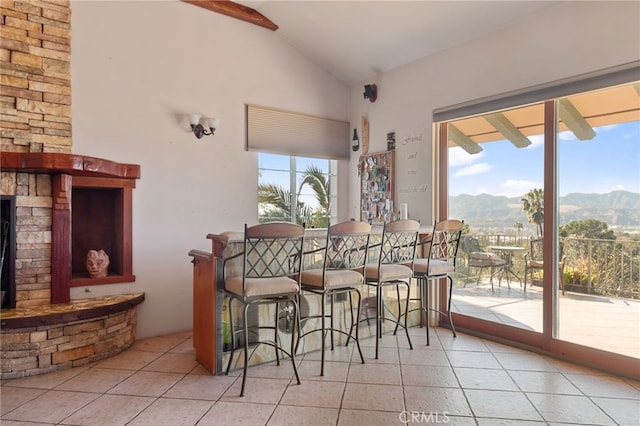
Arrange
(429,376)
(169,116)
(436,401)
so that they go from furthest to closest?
(169,116) → (429,376) → (436,401)

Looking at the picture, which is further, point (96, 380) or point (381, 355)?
point (381, 355)

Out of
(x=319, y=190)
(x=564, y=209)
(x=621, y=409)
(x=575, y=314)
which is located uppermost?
(x=319, y=190)

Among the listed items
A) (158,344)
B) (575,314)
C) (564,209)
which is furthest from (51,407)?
(564,209)

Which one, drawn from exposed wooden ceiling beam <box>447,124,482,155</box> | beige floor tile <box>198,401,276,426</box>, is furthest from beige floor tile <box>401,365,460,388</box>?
exposed wooden ceiling beam <box>447,124,482,155</box>

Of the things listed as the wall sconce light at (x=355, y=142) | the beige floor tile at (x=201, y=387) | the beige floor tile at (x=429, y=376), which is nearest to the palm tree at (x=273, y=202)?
the wall sconce light at (x=355, y=142)

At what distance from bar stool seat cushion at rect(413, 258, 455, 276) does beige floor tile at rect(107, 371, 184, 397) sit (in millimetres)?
2162

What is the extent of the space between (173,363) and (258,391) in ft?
2.94

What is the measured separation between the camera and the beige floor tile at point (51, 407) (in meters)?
2.19

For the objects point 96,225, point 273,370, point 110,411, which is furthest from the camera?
point 96,225

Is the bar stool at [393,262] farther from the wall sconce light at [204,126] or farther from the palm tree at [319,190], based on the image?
the wall sconce light at [204,126]

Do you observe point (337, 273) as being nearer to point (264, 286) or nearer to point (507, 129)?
point (264, 286)

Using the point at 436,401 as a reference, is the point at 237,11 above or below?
above

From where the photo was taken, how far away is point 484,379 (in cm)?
270

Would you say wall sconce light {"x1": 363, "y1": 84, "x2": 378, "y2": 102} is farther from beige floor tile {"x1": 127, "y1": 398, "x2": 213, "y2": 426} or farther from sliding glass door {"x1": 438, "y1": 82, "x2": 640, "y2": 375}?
beige floor tile {"x1": 127, "y1": 398, "x2": 213, "y2": 426}
